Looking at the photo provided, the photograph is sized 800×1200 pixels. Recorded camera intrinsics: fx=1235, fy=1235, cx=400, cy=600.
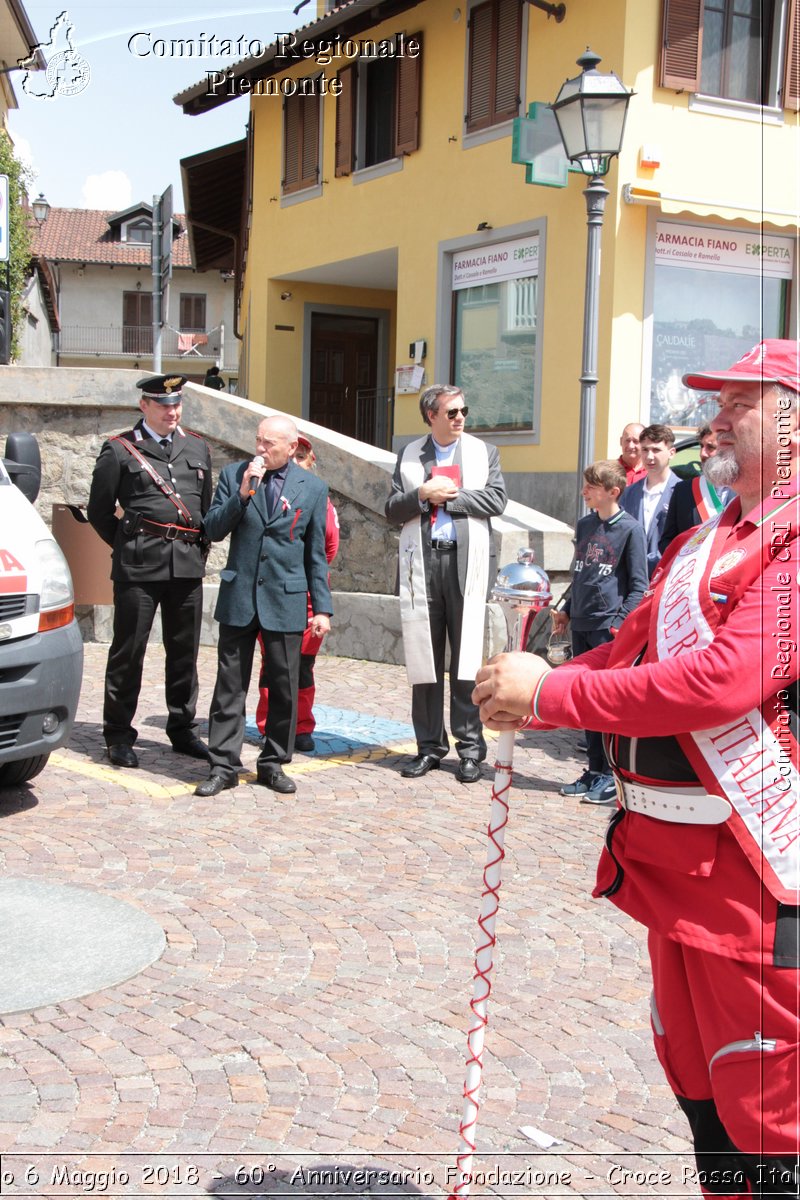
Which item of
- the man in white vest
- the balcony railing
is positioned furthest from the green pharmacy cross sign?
the balcony railing

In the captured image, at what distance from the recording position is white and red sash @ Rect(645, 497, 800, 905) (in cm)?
213

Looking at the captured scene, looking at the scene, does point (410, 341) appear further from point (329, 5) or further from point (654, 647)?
point (654, 647)

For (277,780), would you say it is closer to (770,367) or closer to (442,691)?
(442,691)

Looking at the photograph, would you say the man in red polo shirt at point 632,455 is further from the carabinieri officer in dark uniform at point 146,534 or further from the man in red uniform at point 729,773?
the man in red uniform at point 729,773

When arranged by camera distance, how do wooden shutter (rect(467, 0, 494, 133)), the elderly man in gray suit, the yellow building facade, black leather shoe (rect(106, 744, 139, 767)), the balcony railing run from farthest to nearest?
the balcony railing
wooden shutter (rect(467, 0, 494, 133))
the yellow building facade
black leather shoe (rect(106, 744, 139, 767))
the elderly man in gray suit

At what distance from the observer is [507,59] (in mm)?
15797

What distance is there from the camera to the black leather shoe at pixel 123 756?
696cm

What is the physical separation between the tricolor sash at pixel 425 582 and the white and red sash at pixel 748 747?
4.78 m

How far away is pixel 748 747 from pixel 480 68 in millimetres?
15812

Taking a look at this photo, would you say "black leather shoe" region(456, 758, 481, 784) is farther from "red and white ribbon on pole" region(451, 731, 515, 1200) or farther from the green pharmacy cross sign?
the green pharmacy cross sign

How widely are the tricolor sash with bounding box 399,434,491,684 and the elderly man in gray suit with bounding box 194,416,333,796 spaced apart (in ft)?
2.13

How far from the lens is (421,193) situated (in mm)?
17500

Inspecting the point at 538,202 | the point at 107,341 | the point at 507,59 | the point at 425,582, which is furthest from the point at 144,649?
the point at 107,341

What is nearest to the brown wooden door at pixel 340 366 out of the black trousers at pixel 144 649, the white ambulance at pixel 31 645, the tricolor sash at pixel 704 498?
the black trousers at pixel 144 649
